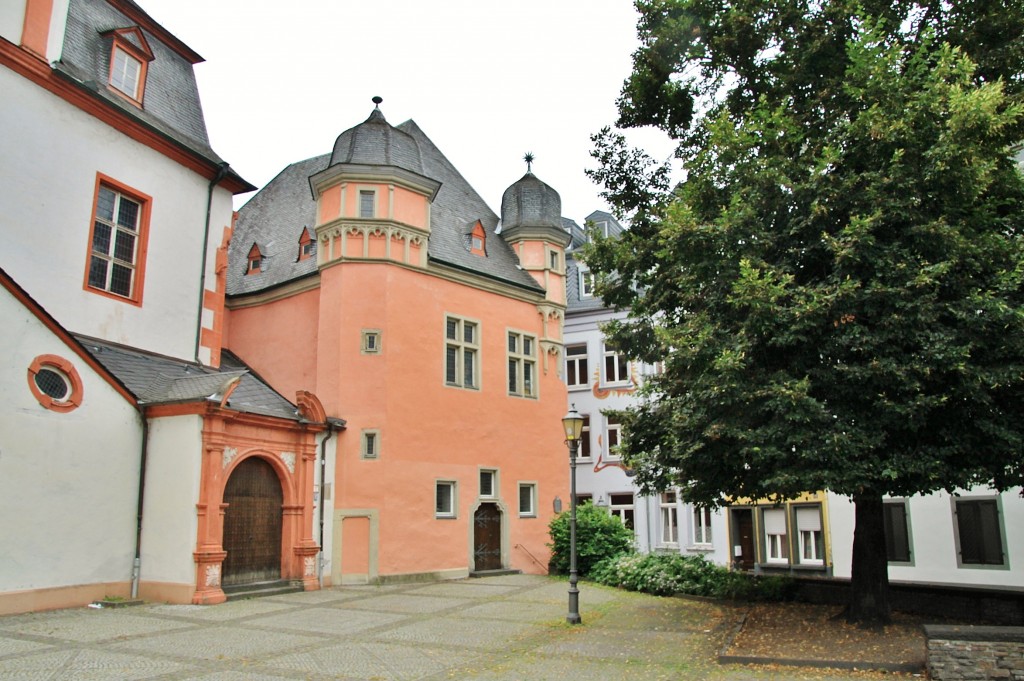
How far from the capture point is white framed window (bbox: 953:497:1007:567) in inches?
734

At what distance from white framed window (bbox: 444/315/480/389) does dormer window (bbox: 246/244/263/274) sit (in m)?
6.37

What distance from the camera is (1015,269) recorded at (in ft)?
31.7

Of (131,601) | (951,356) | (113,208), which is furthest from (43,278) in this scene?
(951,356)

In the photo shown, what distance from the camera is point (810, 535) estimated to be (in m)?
26.0

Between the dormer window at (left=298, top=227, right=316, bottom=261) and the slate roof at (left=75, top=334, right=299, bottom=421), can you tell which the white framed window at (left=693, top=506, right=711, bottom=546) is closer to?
the dormer window at (left=298, top=227, right=316, bottom=261)

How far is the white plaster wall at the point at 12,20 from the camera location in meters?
15.5

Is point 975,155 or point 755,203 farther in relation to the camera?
point 755,203

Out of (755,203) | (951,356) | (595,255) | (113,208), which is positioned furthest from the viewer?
(113,208)

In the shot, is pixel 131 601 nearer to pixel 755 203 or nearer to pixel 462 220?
pixel 755 203

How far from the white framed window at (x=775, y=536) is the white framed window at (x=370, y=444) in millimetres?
14492

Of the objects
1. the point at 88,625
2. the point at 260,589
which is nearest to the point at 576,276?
the point at 260,589

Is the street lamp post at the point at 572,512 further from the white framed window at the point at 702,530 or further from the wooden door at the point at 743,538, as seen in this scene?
the white framed window at the point at 702,530

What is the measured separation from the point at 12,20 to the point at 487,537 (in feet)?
53.1

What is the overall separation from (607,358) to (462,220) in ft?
31.3
